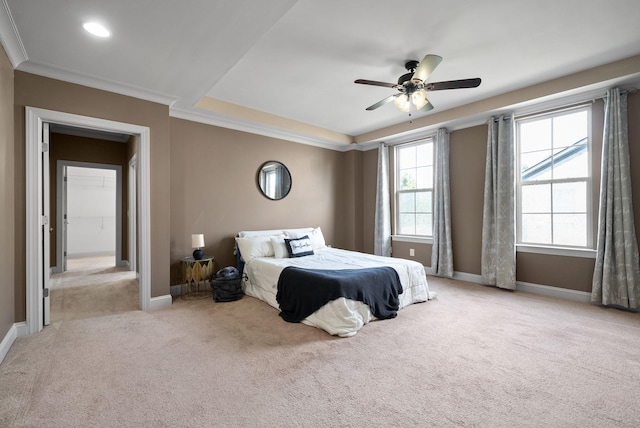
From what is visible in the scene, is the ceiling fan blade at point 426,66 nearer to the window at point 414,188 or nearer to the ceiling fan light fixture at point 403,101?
the ceiling fan light fixture at point 403,101

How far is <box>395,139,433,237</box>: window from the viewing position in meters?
5.32

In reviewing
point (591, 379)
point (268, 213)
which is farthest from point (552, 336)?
point (268, 213)

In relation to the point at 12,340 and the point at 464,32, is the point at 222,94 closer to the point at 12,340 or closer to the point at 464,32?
the point at 464,32

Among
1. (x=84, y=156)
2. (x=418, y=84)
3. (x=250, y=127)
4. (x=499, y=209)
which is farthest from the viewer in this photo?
(x=84, y=156)

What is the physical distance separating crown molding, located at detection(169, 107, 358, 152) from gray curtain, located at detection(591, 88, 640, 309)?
3.86 m

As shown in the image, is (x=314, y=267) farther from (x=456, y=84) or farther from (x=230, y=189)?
(x=456, y=84)

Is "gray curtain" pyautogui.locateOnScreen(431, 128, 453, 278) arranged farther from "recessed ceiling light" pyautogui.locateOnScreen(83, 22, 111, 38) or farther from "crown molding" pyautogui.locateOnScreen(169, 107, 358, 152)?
"recessed ceiling light" pyautogui.locateOnScreen(83, 22, 111, 38)

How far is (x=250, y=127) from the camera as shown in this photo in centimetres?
471

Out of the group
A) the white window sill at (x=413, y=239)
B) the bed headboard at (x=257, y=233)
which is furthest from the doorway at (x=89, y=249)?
the white window sill at (x=413, y=239)

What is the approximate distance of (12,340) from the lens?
8.23 feet

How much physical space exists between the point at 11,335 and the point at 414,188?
5581 mm

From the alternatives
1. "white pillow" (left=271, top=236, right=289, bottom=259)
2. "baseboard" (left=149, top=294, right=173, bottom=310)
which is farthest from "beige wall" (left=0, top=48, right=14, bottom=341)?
"white pillow" (left=271, top=236, right=289, bottom=259)

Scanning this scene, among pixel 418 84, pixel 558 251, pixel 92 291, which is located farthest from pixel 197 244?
pixel 558 251

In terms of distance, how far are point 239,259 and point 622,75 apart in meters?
5.00
